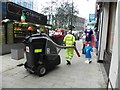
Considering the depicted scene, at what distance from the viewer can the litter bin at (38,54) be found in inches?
208

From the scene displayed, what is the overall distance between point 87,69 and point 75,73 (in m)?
0.83

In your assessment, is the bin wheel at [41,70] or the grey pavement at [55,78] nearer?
the grey pavement at [55,78]

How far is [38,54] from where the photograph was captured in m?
5.42

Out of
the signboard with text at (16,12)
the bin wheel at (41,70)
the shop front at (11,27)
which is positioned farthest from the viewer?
the signboard with text at (16,12)

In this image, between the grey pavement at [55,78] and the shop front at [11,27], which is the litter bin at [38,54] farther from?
the shop front at [11,27]

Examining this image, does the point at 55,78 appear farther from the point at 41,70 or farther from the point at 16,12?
the point at 16,12

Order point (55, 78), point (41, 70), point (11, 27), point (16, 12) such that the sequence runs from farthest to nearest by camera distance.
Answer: point (16, 12) → point (11, 27) → point (41, 70) → point (55, 78)

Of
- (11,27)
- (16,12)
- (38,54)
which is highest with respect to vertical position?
(16,12)

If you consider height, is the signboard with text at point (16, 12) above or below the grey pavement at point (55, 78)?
above

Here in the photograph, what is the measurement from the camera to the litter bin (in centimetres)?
529

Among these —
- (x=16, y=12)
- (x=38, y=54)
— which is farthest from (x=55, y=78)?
(x=16, y=12)

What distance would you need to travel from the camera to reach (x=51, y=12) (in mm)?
21656

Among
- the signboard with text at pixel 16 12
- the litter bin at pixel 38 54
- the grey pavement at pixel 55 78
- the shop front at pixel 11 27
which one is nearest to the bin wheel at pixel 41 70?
the litter bin at pixel 38 54

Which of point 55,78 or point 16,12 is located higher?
point 16,12
